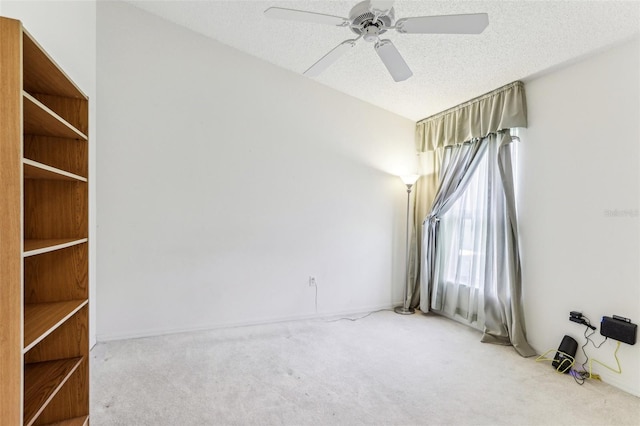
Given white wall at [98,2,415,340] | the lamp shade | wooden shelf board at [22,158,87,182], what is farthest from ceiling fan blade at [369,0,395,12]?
the lamp shade

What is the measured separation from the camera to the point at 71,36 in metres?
2.29

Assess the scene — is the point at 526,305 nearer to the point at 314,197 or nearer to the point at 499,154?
the point at 499,154

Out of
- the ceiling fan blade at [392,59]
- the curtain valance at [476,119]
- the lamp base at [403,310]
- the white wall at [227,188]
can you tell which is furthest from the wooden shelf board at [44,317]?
the curtain valance at [476,119]

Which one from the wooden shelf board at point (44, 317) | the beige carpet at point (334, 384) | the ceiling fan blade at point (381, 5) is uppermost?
the ceiling fan blade at point (381, 5)

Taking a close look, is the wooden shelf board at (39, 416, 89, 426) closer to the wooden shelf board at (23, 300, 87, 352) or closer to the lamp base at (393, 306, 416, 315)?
the wooden shelf board at (23, 300, 87, 352)

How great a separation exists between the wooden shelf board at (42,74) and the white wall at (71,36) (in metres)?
0.54

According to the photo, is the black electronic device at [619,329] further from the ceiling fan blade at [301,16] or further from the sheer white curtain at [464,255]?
the ceiling fan blade at [301,16]

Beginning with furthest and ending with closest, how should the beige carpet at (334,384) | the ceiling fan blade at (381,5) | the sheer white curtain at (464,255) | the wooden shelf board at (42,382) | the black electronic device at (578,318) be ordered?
the sheer white curtain at (464,255) < the black electronic device at (578,318) < the beige carpet at (334,384) < the ceiling fan blade at (381,5) < the wooden shelf board at (42,382)

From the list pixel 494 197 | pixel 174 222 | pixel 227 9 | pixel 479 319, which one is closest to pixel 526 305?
pixel 479 319

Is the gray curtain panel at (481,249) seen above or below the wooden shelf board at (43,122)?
below

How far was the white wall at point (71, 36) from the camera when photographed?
1791 millimetres

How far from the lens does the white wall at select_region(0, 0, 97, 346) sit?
1.79 m

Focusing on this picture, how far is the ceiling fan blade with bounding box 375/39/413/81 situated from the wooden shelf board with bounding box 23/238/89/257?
1.80 metres

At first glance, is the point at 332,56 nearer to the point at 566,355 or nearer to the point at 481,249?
the point at 481,249
